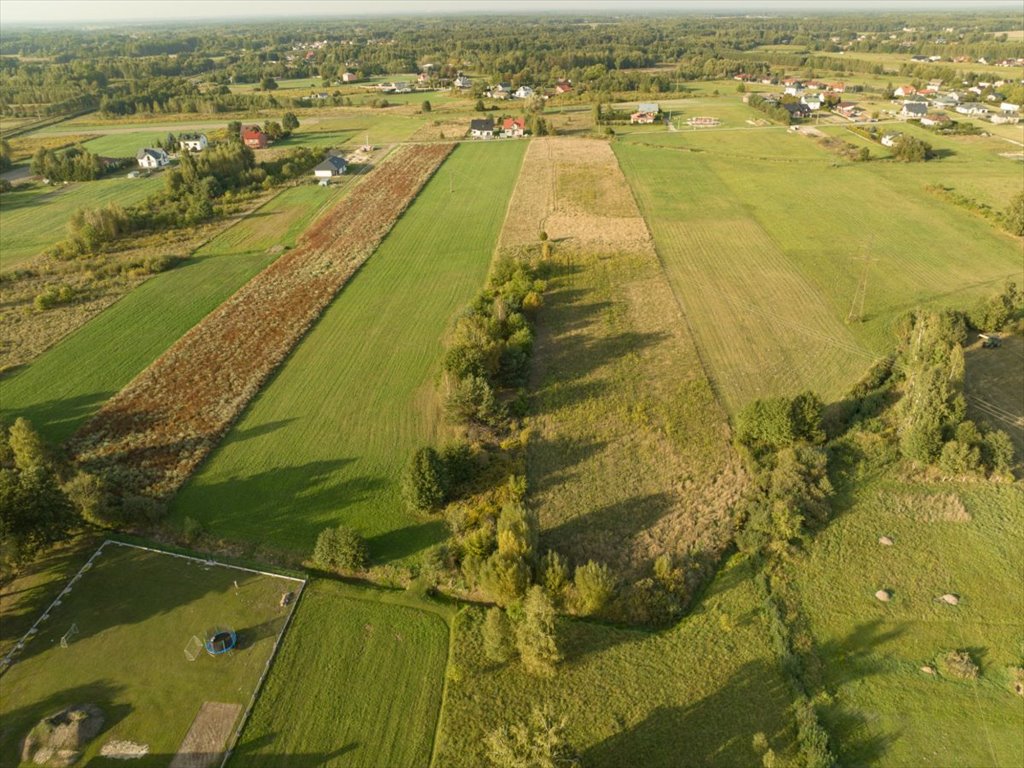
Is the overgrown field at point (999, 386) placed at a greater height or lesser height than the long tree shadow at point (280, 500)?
greater

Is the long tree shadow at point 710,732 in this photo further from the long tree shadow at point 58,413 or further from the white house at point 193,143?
the white house at point 193,143

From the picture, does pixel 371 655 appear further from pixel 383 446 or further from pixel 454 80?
pixel 454 80

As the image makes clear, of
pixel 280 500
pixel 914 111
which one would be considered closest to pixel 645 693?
pixel 280 500

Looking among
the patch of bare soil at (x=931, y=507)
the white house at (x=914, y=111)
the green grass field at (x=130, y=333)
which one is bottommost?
the patch of bare soil at (x=931, y=507)

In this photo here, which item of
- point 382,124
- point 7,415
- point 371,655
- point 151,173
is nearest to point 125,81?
point 382,124

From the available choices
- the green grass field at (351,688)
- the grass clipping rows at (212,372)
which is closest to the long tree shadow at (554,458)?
the green grass field at (351,688)

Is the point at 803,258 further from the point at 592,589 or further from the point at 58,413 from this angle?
the point at 58,413
